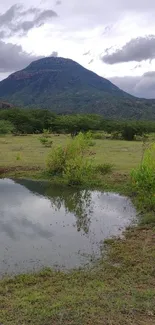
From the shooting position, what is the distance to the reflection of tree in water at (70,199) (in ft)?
86.3

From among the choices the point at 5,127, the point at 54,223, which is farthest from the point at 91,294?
the point at 5,127

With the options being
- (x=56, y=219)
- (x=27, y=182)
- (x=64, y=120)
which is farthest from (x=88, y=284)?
(x=64, y=120)

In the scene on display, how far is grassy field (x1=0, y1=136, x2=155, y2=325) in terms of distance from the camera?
1110 centimetres

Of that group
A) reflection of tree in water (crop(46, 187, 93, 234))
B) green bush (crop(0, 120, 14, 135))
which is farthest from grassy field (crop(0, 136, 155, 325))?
green bush (crop(0, 120, 14, 135))

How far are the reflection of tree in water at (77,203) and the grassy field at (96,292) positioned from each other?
14.5ft

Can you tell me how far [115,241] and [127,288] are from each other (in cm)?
730

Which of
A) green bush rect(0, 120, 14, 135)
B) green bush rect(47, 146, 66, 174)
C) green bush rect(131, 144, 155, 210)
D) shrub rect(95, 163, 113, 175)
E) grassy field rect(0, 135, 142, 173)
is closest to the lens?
green bush rect(131, 144, 155, 210)

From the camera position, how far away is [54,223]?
24.9 m

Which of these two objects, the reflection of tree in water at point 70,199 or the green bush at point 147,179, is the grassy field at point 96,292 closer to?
the green bush at point 147,179

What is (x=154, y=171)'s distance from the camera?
25234mm

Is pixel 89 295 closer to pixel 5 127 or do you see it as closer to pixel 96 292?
pixel 96 292

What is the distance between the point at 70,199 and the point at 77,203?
1.46m

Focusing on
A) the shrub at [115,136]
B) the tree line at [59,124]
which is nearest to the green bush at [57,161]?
the shrub at [115,136]

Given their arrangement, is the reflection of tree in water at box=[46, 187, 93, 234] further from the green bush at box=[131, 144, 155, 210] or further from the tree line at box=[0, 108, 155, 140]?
the tree line at box=[0, 108, 155, 140]
